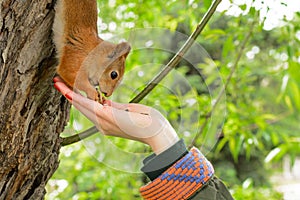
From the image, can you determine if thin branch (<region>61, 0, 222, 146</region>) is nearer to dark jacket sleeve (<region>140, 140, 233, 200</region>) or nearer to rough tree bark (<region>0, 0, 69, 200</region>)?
rough tree bark (<region>0, 0, 69, 200</region>)

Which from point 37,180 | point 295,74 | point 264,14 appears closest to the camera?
point 37,180

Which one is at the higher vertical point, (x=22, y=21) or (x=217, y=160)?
(x=22, y=21)

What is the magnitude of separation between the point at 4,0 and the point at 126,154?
330 millimetres

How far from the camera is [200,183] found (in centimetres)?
76

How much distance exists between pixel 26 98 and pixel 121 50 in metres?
0.19

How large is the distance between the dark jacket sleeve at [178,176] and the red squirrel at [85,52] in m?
0.17

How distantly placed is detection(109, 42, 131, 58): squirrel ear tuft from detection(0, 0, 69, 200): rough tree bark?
112 millimetres

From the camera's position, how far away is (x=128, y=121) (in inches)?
27.5

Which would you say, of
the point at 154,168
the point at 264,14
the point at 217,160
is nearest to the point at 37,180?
the point at 154,168

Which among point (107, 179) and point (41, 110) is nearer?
point (41, 110)

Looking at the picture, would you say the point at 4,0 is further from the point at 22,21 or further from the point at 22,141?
the point at 22,141

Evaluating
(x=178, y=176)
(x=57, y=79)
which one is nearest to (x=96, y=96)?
(x=57, y=79)

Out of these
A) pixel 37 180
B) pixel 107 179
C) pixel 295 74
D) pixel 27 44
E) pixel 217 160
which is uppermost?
pixel 27 44

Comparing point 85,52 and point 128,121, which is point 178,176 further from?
point 85,52
